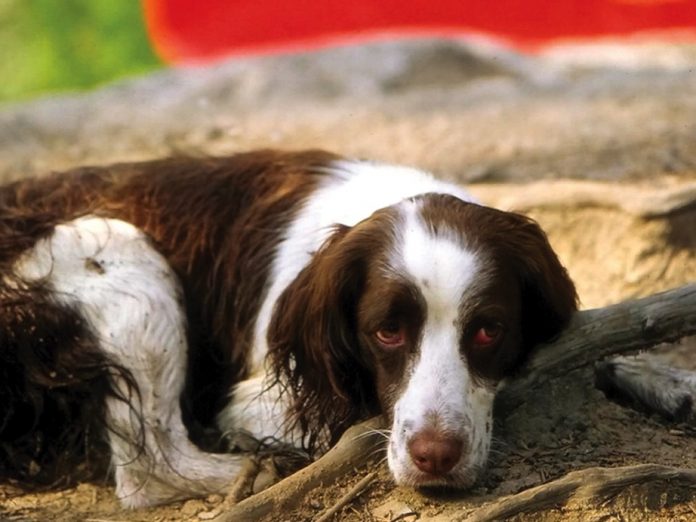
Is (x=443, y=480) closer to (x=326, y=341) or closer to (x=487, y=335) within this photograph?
(x=487, y=335)

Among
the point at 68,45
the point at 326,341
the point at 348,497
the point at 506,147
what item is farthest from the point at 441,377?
the point at 68,45

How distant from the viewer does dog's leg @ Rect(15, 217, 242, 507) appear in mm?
4855

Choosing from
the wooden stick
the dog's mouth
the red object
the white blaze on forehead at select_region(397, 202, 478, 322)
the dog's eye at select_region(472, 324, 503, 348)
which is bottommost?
the wooden stick

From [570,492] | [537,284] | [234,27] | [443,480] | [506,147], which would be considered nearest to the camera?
[570,492]

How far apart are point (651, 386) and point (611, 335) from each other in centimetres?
44

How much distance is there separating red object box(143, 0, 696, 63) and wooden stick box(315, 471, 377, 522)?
904cm

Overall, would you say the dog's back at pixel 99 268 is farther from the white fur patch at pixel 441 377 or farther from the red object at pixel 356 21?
the red object at pixel 356 21

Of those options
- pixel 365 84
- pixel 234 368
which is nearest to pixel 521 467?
pixel 234 368

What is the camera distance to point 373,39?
1251cm

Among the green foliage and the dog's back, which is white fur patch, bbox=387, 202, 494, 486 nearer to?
the dog's back

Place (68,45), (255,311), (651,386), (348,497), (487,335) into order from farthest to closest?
1. (68,45)
2. (255,311)
3. (651,386)
4. (487,335)
5. (348,497)

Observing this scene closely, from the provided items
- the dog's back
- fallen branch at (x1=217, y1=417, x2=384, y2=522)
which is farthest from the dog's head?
the dog's back

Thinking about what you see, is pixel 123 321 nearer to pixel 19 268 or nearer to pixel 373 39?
pixel 19 268

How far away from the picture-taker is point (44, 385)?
484cm
